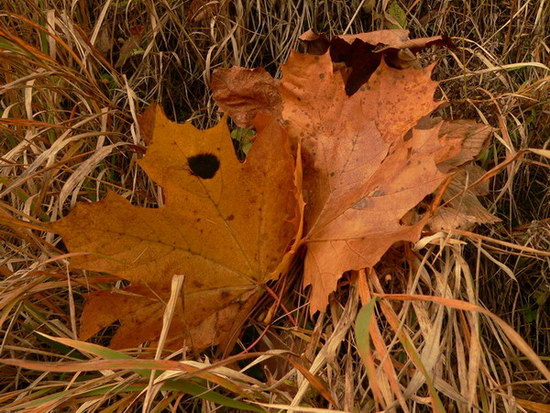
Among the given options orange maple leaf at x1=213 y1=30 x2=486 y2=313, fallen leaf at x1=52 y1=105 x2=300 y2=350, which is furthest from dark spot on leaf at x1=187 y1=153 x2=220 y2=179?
orange maple leaf at x1=213 y1=30 x2=486 y2=313

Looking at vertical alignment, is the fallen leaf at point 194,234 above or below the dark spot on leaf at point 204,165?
below

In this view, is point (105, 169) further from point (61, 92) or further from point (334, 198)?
point (334, 198)

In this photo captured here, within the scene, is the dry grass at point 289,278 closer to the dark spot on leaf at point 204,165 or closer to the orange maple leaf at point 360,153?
the orange maple leaf at point 360,153

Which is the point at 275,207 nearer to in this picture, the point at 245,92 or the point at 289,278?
the point at 289,278

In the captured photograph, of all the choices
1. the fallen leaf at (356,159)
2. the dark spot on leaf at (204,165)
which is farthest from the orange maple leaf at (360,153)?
the dark spot on leaf at (204,165)

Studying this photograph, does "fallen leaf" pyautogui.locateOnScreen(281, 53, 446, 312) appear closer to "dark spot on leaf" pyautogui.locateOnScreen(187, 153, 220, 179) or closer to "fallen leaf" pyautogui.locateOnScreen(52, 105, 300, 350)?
"fallen leaf" pyautogui.locateOnScreen(52, 105, 300, 350)

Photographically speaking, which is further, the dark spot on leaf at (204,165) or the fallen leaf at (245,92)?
the fallen leaf at (245,92)

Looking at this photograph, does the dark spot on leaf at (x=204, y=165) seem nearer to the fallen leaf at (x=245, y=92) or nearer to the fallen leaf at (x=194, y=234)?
the fallen leaf at (x=194, y=234)

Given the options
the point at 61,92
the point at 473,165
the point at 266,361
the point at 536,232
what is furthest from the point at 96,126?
the point at 536,232
